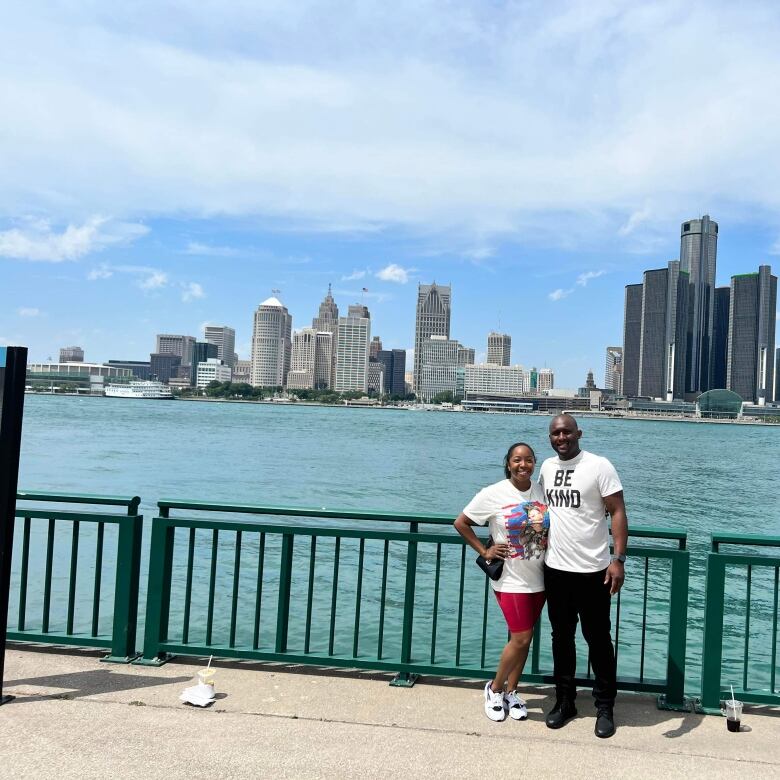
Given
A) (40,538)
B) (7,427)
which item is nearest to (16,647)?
(7,427)

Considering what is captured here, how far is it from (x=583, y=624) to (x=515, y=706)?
26.5 inches

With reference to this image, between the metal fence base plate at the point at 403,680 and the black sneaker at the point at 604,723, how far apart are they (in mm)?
1283

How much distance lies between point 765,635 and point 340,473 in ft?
101

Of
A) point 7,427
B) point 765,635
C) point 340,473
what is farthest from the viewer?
point 340,473

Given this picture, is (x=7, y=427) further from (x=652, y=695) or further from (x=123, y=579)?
(x=652, y=695)

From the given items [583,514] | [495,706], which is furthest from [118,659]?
[583,514]

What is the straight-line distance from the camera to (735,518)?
96.0ft

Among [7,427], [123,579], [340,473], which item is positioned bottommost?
[340,473]

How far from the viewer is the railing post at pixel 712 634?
494cm

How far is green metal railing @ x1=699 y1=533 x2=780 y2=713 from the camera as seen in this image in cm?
493

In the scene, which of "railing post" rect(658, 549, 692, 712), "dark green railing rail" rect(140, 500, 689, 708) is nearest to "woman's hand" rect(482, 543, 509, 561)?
"dark green railing rail" rect(140, 500, 689, 708)

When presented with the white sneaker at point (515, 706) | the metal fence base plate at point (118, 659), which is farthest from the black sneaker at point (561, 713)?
the metal fence base plate at point (118, 659)

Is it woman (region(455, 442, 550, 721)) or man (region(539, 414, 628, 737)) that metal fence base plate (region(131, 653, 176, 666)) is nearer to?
woman (region(455, 442, 550, 721))

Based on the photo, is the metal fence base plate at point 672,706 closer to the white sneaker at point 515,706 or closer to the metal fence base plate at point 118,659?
the white sneaker at point 515,706
